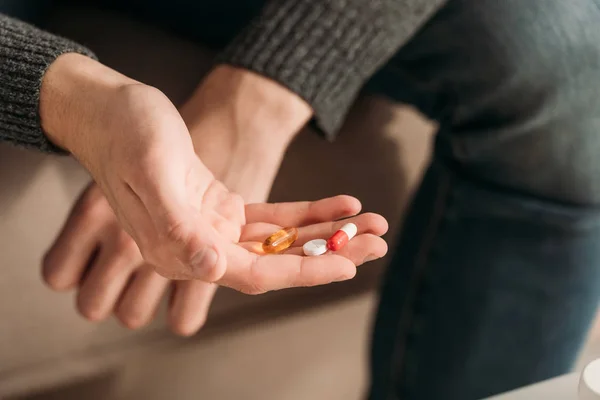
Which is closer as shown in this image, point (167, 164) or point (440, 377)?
point (167, 164)

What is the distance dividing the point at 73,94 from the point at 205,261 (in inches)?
6.4

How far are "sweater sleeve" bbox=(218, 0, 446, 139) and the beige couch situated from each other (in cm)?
7

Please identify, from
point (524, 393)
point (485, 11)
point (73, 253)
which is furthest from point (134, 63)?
point (524, 393)

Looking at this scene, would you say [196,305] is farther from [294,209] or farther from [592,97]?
[592,97]

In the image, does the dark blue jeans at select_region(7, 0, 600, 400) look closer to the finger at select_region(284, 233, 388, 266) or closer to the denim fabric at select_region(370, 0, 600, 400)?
the denim fabric at select_region(370, 0, 600, 400)

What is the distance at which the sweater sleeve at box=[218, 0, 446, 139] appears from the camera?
0.52m

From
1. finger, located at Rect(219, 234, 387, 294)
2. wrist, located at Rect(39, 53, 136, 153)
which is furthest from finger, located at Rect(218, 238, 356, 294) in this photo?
wrist, located at Rect(39, 53, 136, 153)

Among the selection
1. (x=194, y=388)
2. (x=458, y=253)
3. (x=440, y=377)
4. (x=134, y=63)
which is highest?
(x=134, y=63)

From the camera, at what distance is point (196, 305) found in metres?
0.53

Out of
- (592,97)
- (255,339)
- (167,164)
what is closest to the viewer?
(167,164)

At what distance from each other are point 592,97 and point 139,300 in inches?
14.9

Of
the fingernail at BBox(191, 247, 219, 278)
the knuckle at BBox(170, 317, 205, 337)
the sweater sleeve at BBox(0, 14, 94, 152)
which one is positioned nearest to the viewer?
the fingernail at BBox(191, 247, 219, 278)

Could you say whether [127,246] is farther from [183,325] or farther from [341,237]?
[341,237]

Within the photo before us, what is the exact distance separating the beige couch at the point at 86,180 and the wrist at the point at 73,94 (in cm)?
8
